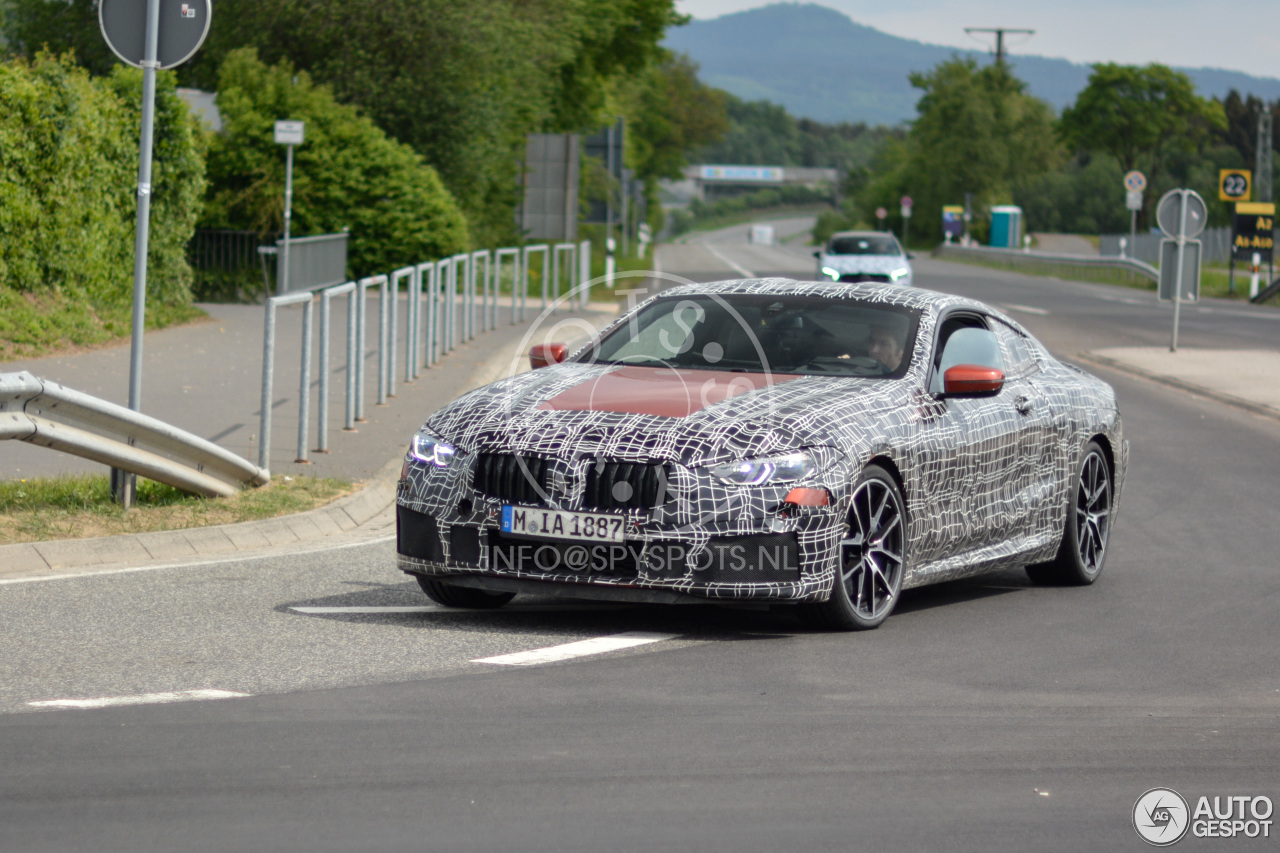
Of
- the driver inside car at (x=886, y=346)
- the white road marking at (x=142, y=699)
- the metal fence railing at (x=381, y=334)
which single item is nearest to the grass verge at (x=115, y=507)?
the metal fence railing at (x=381, y=334)

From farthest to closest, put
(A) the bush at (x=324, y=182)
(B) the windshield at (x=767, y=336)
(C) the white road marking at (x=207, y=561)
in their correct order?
(A) the bush at (x=324, y=182) < (C) the white road marking at (x=207, y=561) < (B) the windshield at (x=767, y=336)

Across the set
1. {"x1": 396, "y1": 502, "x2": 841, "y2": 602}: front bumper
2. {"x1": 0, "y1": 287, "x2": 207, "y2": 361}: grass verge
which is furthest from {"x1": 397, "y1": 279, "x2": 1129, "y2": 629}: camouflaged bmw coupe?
{"x1": 0, "y1": 287, "x2": 207, "y2": 361}: grass verge

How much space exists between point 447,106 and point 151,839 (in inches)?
1362

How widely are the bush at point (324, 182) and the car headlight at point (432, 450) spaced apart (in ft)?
81.5

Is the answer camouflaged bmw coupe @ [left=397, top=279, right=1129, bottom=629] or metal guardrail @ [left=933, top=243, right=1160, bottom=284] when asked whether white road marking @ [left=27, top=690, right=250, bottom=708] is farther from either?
metal guardrail @ [left=933, top=243, right=1160, bottom=284]

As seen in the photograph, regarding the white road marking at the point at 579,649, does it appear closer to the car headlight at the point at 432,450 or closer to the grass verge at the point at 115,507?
the car headlight at the point at 432,450

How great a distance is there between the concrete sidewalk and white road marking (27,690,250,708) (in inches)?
99.6

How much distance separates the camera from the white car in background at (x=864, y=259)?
32.8 meters

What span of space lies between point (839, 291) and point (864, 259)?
83.0 feet

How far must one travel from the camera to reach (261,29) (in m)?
36.0

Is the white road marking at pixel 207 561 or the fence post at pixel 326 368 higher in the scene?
the fence post at pixel 326 368

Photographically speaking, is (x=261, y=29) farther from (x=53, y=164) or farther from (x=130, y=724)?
(x=130, y=724)

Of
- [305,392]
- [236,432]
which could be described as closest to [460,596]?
[305,392]

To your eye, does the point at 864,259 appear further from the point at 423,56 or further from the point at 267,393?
the point at 267,393
